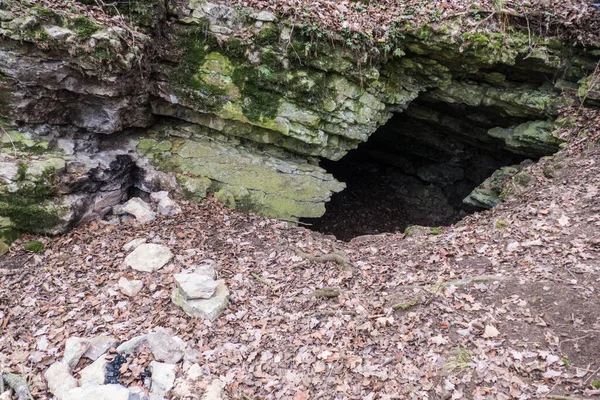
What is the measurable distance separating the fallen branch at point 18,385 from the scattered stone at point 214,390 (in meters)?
1.89

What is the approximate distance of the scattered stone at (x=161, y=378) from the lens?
4031 millimetres

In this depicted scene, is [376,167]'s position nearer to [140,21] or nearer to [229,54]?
[229,54]

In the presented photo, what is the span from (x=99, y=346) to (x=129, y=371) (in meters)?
0.58

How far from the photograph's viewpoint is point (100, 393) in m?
3.75

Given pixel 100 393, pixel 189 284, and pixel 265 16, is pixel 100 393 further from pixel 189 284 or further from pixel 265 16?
pixel 265 16

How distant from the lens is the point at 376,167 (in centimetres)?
1434

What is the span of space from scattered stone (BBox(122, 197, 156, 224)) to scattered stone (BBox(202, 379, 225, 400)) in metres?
4.05

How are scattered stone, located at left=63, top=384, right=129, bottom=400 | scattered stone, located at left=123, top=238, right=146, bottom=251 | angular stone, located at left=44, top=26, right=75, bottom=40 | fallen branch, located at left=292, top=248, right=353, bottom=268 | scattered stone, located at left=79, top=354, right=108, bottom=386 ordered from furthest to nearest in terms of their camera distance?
scattered stone, located at left=123, top=238, right=146, bottom=251 → fallen branch, located at left=292, top=248, right=353, bottom=268 → angular stone, located at left=44, top=26, right=75, bottom=40 → scattered stone, located at left=79, top=354, right=108, bottom=386 → scattered stone, located at left=63, top=384, right=129, bottom=400

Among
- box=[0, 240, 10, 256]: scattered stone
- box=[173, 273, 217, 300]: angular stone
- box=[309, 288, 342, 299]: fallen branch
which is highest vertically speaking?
box=[309, 288, 342, 299]: fallen branch

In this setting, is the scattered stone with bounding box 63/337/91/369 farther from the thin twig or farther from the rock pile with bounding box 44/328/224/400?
the thin twig

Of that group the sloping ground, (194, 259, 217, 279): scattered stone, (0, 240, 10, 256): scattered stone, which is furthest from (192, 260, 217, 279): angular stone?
(0, 240, 10, 256): scattered stone

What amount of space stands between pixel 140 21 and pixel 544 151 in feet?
30.6

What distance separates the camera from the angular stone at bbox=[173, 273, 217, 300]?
5.08 m

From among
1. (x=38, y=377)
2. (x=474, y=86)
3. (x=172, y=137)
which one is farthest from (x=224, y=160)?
(x=474, y=86)
